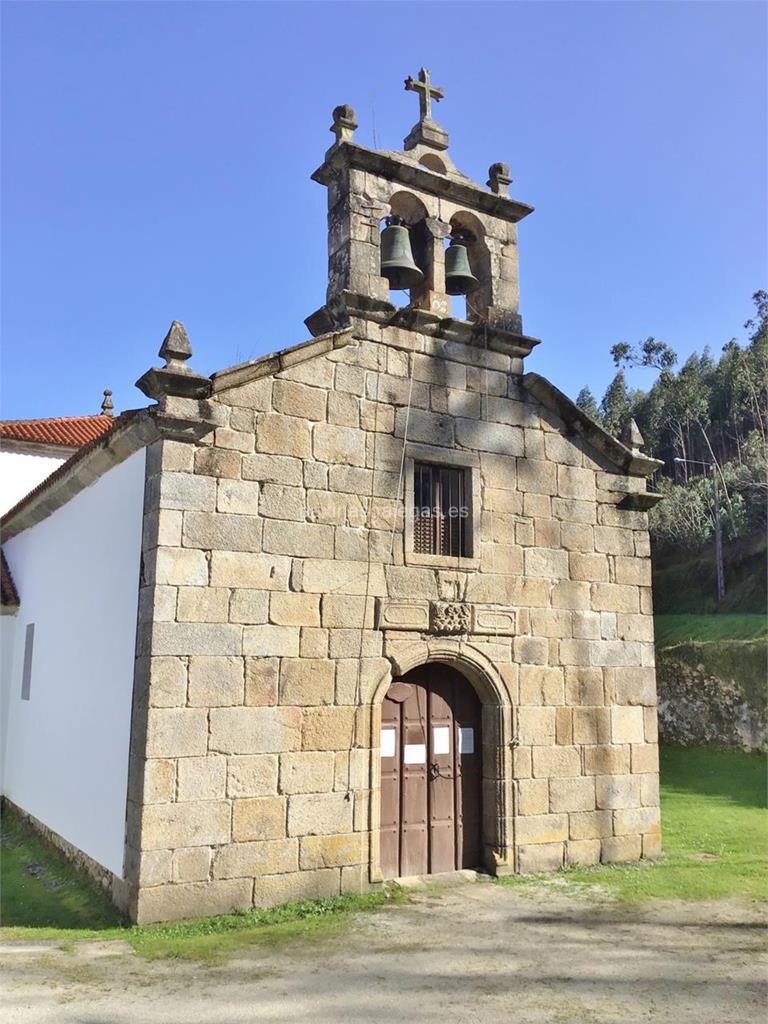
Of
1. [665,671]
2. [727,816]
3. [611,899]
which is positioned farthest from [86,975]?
[665,671]

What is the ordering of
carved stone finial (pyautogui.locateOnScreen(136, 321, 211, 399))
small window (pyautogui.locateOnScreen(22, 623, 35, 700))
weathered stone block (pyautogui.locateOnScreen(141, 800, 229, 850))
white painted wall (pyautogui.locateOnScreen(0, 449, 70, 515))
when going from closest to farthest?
weathered stone block (pyautogui.locateOnScreen(141, 800, 229, 850)), carved stone finial (pyautogui.locateOnScreen(136, 321, 211, 399)), small window (pyautogui.locateOnScreen(22, 623, 35, 700)), white painted wall (pyautogui.locateOnScreen(0, 449, 70, 515))

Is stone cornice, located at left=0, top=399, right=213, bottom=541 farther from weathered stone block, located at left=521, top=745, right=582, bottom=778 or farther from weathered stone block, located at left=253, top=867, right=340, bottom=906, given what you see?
weathered stone block, located at left=521, top=745, right=582, bottom=778

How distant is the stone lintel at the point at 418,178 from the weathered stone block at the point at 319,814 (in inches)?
237

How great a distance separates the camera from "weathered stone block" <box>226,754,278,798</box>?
6.54 meters

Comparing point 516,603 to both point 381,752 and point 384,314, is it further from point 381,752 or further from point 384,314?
point 384,314

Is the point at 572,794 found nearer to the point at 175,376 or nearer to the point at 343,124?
the point at 175,376

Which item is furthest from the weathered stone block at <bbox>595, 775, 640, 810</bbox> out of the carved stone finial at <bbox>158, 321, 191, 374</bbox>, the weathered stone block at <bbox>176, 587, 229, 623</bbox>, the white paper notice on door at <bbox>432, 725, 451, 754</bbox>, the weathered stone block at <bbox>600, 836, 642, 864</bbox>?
the carved stone finial at <bbox>158, 321, 191, 374</bbox>

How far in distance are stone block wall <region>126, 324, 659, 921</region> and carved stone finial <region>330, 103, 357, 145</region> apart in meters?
2.03

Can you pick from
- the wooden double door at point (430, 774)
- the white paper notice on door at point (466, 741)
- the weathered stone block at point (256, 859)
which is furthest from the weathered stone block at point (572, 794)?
the weathered stone block at point (256, 859)

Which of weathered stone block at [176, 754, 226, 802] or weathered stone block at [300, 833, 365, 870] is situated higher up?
weathered stone block at [176, 754, 226, 802]

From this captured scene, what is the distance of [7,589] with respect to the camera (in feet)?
37.9

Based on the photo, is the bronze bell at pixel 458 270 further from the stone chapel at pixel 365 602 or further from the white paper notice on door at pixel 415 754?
the white paper notice on door at pixel 415 754

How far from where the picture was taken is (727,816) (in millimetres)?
10859

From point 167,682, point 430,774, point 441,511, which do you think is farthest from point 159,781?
point 441,511
